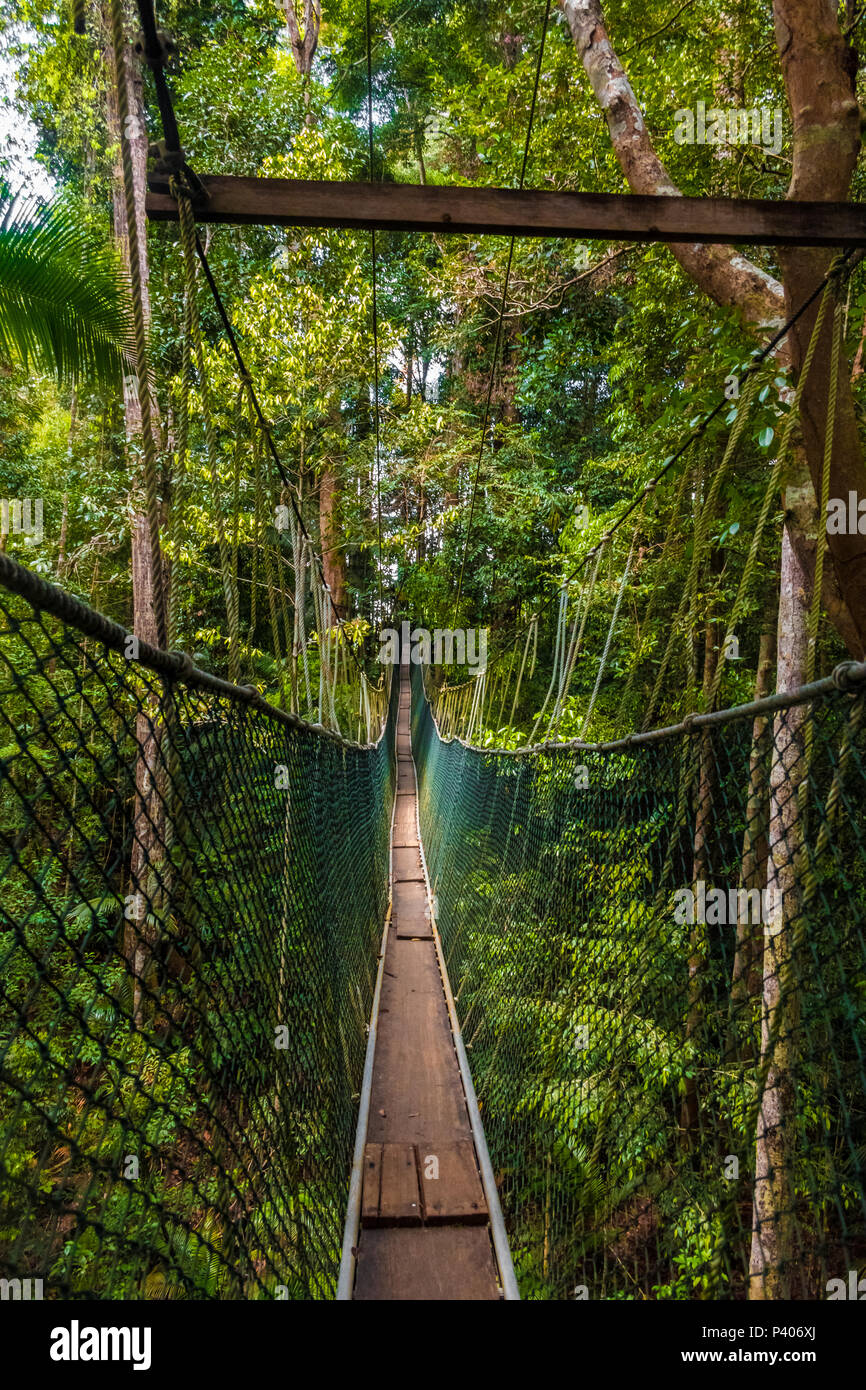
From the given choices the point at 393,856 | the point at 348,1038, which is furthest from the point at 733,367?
the point at 393,856

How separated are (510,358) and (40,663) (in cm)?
873

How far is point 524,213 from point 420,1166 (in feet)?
7.04

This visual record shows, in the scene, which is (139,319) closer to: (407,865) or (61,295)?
(61,295)

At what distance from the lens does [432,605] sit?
806 cm

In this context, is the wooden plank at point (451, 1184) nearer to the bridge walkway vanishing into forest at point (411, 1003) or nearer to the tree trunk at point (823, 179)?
the bridge walkway vanishing into forest at point (411, 1003)

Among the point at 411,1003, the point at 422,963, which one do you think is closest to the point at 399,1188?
the point at 411,1003

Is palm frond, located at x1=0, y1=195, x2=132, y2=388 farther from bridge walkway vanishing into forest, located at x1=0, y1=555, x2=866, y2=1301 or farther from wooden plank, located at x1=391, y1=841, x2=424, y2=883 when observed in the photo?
wooden plank, located at x1=391, y1=841, x2=424, y2=883

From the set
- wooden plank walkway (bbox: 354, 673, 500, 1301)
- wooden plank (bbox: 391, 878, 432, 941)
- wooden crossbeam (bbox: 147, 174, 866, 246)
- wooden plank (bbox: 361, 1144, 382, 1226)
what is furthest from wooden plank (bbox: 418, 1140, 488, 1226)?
wooden crossbeam (bbox: 147, 174, 866, 246)

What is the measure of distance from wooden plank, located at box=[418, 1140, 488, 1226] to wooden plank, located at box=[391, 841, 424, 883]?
3.18 m

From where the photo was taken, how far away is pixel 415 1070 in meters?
2.30

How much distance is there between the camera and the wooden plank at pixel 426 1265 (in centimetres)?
147

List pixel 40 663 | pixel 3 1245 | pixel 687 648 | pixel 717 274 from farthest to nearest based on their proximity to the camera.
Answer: pixel 687 648
pixel 3 1245
pixel 717 274
pixel 40 663
